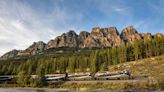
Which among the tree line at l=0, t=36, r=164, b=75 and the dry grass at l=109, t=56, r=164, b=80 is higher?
the tree line at l=0, t=36, r=164, b=75

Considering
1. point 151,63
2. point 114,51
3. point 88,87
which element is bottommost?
point 88,87

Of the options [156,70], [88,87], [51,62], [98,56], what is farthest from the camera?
[51,62]

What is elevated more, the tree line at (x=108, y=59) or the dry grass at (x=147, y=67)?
the tree line at (x=108, y=59)

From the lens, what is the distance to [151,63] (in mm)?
137750

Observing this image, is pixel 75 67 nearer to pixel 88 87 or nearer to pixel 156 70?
pixel 156 70

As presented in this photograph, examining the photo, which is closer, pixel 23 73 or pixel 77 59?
pixel 23 73

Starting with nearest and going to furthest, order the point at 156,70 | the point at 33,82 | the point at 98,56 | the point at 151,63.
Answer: the point at 33,82
the point at 156,70
the point at 151,63
the point at 98,56

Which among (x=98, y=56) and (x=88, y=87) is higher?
(x=98, y=56)

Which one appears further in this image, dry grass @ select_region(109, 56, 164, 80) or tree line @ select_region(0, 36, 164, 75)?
tree line @ select_region(0, 36, 164, 75)

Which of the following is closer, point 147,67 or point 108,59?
point 147,67

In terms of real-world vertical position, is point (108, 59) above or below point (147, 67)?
above

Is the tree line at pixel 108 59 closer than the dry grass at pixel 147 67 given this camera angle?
No

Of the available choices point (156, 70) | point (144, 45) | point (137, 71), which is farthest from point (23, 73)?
point (144, 45)

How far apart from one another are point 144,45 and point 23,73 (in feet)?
295
